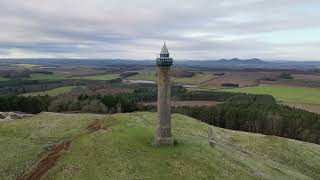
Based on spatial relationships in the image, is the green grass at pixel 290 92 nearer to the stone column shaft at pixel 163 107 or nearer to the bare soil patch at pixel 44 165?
the stone column shaft at pixel 163 107

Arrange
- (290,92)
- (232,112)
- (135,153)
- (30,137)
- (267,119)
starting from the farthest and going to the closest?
(290,92), (232,112), (267,119), (30,137), (135,153)

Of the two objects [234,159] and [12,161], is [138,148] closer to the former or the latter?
[234,159]

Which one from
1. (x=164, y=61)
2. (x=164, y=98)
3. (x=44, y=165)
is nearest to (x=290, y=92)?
(x=164, y=98)

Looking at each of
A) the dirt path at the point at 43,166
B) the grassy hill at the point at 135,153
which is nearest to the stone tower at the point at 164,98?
the grassy hill at the point at 135,153

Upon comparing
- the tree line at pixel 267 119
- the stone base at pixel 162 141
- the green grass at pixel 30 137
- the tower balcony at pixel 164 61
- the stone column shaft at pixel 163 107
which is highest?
the tower balcony at pixel 164 61

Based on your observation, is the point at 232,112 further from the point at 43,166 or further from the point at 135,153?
the point at 43,166
